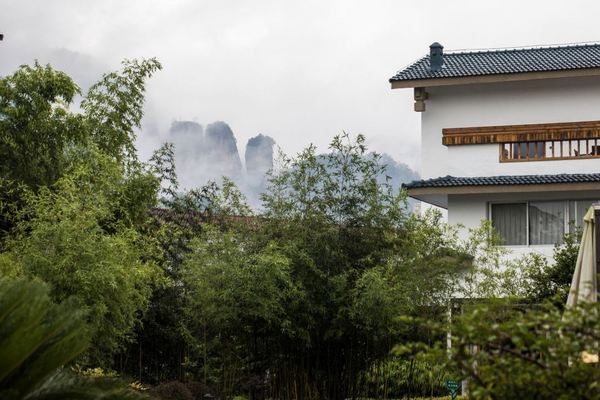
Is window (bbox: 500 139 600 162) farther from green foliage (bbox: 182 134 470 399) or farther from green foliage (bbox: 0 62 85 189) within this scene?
green foliage (bbox: 0 62 85 189)

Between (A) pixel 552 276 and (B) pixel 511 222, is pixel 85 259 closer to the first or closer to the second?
(A) pixel 552 276

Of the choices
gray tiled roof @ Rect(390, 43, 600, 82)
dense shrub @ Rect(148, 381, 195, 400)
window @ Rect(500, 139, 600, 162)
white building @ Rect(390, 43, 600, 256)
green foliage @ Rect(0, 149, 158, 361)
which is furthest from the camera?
gray tiled roof @ Rect(390, 43, 600, 82)

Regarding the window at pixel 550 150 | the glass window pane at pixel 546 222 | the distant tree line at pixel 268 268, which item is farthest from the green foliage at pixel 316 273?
the window at pixel 550 150

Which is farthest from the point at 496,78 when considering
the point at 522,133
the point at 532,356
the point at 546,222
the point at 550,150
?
the point at 532,356

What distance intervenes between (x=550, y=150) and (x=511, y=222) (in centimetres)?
163

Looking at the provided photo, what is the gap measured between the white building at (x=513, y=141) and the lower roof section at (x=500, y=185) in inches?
0.7

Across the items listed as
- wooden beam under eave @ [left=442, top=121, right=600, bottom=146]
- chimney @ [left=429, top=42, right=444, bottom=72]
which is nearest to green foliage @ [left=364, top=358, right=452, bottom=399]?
wooden beam under eave @ [left=442, top=121, right=600, bottom=146]

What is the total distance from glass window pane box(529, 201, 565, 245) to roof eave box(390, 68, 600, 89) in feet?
8.11

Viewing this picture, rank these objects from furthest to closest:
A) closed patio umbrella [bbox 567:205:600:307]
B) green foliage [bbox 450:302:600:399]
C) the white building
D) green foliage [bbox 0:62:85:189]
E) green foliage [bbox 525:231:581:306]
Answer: the white building → green foliage [bbox 0:62:85:189] → green foliage [bbox 525:231:581:306] → closed patio umbrella [bbox 567:205:600:307] → green foliage [bbox 450:302:600:399]

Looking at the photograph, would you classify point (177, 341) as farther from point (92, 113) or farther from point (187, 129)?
point (187, 129)

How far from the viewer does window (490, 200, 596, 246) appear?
20859mm

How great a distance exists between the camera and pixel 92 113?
70.1 feet

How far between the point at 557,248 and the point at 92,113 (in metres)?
8.59

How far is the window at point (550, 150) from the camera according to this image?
21.6 metres
